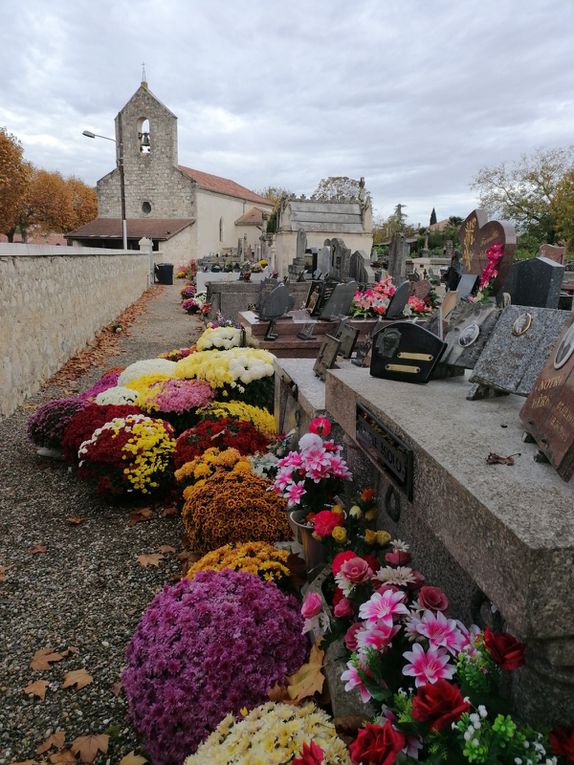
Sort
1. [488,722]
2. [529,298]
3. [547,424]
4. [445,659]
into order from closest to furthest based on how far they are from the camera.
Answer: [488,722] < [445,659] < [547,424] < [529,298]

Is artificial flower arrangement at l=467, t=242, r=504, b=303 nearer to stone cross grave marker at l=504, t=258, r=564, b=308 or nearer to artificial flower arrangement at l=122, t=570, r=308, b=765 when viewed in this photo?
stone cross grave marker at l=504, t=258, r=564, b=308

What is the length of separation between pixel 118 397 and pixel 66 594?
112 inches

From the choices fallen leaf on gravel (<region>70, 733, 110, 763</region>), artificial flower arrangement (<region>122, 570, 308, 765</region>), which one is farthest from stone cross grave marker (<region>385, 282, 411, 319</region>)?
fallen leaf on gravel (<region>70, 733, 110, 763</region>)

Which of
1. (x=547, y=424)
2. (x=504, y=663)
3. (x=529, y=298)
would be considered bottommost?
(x=504, y=663)

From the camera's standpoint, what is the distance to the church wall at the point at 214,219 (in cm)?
4269

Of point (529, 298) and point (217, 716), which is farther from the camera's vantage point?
point (529, 298)

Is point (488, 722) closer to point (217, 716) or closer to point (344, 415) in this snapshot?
point (217, 716)

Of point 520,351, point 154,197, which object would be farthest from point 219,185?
point 520,351

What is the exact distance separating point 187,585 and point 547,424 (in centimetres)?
178

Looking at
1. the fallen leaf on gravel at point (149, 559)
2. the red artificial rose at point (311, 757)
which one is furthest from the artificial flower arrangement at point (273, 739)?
the fallen leaf on gravel at point (149, 559)

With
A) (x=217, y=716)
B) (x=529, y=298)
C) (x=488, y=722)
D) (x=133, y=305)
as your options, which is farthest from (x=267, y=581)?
(x=133, y=305)

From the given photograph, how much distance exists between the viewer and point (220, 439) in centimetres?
462

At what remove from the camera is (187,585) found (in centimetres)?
264

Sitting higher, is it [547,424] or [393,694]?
[547,424]
